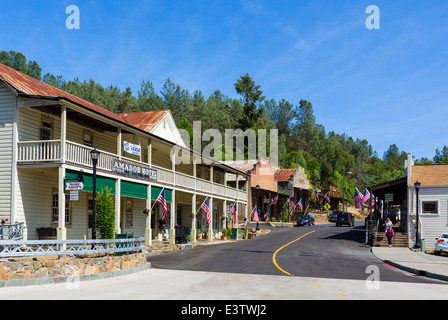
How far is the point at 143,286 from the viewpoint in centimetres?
1359

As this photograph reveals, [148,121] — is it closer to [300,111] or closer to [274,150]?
[274,150]

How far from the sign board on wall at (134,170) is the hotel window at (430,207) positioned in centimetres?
1872

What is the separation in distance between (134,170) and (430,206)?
20.6 metres

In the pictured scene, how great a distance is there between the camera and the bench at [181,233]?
106 ft

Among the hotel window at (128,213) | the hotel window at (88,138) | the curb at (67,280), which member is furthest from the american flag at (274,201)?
the curb at (67,280)

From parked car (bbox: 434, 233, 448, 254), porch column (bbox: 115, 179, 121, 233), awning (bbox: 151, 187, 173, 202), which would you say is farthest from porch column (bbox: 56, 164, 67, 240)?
parked car (bbox: 434, 233, 448, 254)

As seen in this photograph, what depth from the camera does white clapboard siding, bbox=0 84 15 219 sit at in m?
21.0

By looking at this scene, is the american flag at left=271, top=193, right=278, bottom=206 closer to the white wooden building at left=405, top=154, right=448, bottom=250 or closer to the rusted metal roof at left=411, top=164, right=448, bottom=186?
the rusted metal roof at left=411, top=164, right=448, bottom=186

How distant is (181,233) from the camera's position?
32594mm

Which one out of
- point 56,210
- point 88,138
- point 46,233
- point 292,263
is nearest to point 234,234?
point 88,138

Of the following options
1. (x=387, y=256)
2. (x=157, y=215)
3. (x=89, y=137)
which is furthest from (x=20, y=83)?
(x=387, y=256)

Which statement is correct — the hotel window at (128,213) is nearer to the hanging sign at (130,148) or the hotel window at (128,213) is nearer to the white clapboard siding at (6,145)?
the hanging sign at (130,148)

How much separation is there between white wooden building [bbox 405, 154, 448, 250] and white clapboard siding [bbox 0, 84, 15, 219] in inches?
1003

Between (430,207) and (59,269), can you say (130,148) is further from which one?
(430,207)
